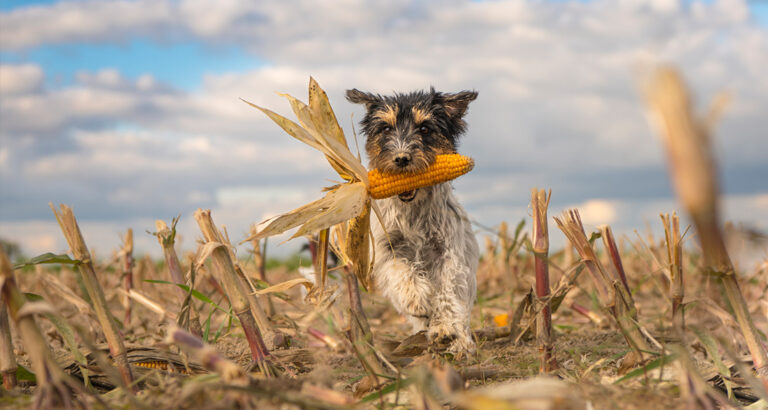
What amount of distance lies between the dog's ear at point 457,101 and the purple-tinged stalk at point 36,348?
457 centimetres

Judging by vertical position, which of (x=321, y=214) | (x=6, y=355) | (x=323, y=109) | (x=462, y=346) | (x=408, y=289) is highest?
(x=323, y=109)

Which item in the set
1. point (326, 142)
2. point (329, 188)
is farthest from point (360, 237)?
point (326, 142)

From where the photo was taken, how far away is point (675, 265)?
3.39 meters

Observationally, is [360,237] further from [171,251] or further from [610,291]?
[610,291]

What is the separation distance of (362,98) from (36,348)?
4486 millimetres

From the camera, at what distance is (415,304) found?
5355 millimetres

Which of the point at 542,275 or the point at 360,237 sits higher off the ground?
the point at 360,237

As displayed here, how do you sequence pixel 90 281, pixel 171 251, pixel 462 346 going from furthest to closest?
1. pixel 462 346
2. pixel 171 251
3. pixel 90 281

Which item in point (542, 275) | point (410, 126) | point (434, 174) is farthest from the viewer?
point (410, 126)

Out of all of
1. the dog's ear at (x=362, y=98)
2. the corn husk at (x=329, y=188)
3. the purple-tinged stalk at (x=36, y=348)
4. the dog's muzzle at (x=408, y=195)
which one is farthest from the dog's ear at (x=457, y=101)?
the purple-tinged stalk at (x=36, y=348)

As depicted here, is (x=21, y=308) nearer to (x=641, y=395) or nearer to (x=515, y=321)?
(x=641, y=395)

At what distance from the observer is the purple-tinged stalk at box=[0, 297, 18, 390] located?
297 cm

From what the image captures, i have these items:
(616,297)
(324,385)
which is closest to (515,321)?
(616,297)

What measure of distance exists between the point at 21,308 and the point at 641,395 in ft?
9.08
